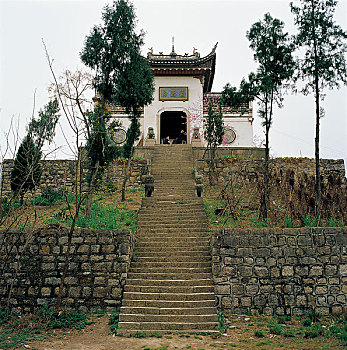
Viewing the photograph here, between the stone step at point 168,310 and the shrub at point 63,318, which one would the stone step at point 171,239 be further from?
the shrub at point 63,318

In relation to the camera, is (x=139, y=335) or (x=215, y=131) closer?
(x=139, y=335)

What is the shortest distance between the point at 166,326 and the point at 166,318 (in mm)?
166

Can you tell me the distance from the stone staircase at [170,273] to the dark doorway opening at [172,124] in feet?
38.2

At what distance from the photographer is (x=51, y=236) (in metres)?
7.82

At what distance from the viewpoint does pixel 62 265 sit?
25.1 ft

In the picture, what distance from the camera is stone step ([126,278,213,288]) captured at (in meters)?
7.45

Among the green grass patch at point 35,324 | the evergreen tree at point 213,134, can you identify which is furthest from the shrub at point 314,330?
the evergreen tree at point 213,134

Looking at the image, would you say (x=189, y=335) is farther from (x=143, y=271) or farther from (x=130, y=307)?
(x=143, y=271)

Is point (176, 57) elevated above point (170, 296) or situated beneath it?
elevated above

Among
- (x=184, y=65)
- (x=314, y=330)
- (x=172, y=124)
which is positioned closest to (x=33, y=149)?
(x=314, y=330)

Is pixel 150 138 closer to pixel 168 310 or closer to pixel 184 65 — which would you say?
pixel 184 65

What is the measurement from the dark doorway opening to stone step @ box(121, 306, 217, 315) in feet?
52.8

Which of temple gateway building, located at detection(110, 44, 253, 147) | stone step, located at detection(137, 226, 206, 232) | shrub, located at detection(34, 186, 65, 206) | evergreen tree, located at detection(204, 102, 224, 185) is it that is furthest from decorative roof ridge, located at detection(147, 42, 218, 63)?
stone step, located at detection(137, 226, 206, 232)

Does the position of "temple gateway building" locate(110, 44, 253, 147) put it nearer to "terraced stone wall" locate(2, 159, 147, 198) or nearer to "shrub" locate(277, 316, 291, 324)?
"terraced stone wall" locate(2, 159, 147, 198)
